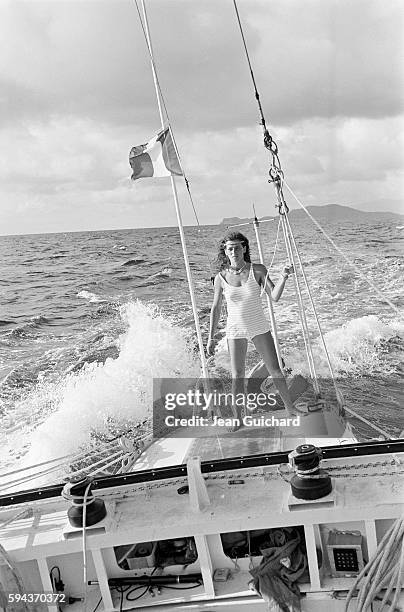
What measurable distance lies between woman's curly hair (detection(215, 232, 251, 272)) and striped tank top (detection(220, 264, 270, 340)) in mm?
138

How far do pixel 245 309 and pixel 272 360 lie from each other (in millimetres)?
539

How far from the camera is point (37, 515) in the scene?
3816mm

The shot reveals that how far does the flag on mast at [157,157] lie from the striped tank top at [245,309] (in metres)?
1.11

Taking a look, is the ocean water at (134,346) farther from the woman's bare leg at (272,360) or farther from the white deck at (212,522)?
the white deck at (212,522)

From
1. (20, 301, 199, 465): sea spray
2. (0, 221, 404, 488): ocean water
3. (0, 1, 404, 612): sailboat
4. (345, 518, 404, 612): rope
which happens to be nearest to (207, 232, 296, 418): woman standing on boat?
(0, 221, 404, 488): ocean water

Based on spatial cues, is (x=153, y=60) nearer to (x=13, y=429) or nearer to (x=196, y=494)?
(x=196, y=494)

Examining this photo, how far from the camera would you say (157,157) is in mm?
4754

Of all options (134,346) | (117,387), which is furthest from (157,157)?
(134,346)

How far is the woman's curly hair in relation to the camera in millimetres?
4324

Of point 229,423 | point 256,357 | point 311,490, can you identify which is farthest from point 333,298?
point 311,490

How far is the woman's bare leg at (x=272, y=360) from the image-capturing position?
15.0 ft

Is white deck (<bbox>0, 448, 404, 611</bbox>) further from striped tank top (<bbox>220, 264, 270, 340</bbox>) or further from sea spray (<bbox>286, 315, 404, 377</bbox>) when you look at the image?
sea spray (<bbox>286, 315, 404, 377</bbox>)

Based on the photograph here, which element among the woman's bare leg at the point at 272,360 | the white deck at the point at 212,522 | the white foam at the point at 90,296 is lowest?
the white deck at the point at 212,522

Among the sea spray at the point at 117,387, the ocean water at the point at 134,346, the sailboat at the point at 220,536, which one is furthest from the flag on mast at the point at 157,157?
the sea spray at the point at 117,387
